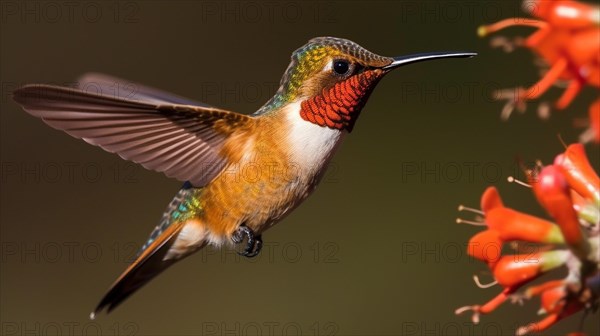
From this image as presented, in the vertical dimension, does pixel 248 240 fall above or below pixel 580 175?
below

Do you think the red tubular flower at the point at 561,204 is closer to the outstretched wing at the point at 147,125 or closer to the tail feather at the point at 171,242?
the outstretched wing at the point at 147,125

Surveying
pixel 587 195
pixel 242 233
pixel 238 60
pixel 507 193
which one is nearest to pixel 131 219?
pixel 238 60

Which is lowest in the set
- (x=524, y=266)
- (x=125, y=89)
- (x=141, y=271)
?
(x=141, y=271)

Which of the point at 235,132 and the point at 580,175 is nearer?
the point at 580,175

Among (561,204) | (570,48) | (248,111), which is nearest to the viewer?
(570,48)

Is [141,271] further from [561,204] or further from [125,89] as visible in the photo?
[561,204]

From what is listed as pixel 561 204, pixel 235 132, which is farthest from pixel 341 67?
pixel 561 204

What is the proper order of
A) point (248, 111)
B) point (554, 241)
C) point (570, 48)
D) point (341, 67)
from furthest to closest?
point (248, 111) < point (341, 67) < point (554, 241) < point (570, 48)

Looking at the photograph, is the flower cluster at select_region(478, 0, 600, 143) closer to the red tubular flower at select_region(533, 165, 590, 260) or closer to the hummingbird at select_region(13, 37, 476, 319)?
the red tubular flower at select_region(533, 165, 590, 260)

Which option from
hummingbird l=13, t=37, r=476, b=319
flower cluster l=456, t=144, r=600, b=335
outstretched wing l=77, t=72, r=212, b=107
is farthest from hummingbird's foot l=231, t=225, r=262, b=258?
flower cluster l=456, t=144, r=600, b=335
